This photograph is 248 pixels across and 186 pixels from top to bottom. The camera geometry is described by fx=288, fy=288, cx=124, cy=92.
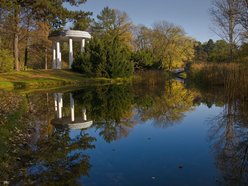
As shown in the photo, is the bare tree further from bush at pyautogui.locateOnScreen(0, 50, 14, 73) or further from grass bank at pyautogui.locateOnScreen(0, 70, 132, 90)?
bush at pyautogui.locateOnScreen(0, 50, 14, 73)

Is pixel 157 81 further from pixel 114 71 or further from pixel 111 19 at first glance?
pixel 111 19

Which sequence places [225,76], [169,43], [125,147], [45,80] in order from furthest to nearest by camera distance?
[169,43]
[45,80]
[225,76]
[125,147]

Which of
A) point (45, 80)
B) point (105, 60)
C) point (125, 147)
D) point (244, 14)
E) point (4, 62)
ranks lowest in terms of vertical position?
point (125, 147)

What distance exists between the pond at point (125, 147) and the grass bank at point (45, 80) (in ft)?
35.1

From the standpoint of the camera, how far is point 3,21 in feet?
94.4

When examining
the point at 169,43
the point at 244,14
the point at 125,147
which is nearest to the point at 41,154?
the point at 125,147

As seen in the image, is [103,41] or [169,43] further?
[169,43]

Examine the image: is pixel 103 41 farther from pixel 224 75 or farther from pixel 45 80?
pixel 224 75

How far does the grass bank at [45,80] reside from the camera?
19.6 meters

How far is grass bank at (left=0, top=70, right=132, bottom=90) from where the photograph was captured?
19594mm

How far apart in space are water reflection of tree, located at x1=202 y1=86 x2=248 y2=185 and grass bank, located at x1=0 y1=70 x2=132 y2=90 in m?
14.0

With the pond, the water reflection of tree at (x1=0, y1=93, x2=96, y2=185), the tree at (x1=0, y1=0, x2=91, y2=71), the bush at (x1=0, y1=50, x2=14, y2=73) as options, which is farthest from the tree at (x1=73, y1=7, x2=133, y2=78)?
the water reflection of tree at (x1=0, y1=93, x2=96, y2=185)

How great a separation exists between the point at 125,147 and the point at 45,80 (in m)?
17.9

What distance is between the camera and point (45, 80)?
73.2 ft
